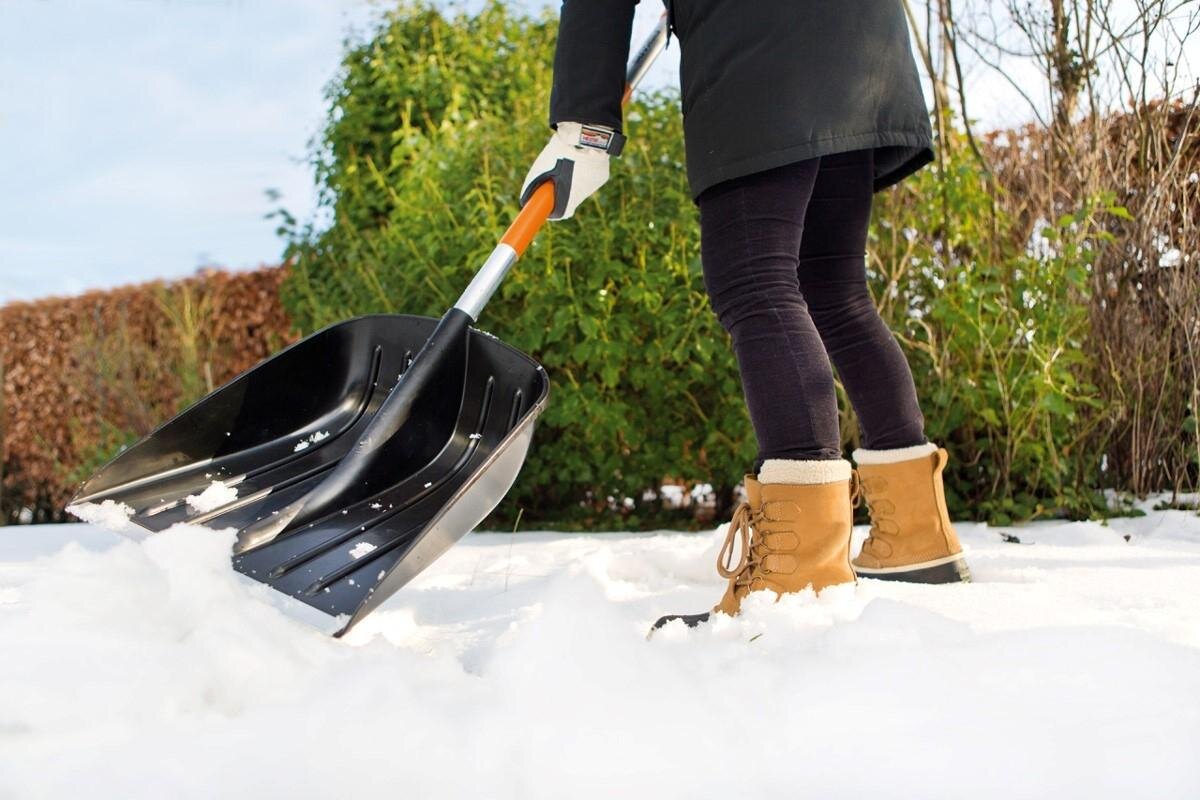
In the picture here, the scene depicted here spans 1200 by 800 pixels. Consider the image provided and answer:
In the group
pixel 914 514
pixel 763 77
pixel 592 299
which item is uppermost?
pixel 763 77

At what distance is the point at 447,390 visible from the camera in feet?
5.28

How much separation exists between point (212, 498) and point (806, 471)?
916 millimetres

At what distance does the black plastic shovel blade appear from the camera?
4.27ft

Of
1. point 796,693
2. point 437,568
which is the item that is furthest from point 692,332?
point 796,693

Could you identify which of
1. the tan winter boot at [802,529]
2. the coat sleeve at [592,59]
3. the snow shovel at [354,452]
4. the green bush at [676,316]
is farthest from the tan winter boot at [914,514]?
the green bush at [676,316]

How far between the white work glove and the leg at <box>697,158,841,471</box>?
23 centimetres

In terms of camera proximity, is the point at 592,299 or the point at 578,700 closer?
the point at 578,700

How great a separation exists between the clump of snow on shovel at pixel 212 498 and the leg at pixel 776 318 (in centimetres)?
82

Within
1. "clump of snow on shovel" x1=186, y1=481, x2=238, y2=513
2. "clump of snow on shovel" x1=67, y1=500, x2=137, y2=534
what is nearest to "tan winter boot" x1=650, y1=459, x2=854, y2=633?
"clump of snow on shovel" x1=186, y1=481, x2=238, y2=513

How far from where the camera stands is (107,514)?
144 centimetres

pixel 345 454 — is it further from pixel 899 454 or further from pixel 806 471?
pixel 899 454

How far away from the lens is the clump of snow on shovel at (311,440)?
1666 millimetres

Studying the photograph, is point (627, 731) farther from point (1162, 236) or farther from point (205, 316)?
point (205, 316)

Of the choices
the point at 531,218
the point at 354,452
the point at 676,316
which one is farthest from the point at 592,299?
the point at 354,452
